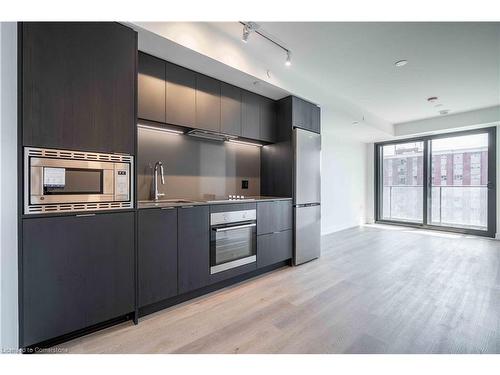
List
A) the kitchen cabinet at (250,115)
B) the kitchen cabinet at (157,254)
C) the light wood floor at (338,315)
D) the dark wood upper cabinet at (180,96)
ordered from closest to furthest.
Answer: the light wood floor at (338,315)
the kitchen cabinet at (157,254)
the dark wood upper cabinet at (180,96)
the kitchen cabinet at (250,115)

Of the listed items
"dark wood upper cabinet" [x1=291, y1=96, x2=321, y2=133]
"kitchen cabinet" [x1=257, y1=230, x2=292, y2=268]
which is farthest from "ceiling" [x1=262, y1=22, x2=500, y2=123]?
"kitchen cabinet" [x1=257, y1=230, x2=292, y2=268]

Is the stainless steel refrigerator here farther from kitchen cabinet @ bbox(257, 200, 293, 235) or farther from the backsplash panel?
the backsplash panel

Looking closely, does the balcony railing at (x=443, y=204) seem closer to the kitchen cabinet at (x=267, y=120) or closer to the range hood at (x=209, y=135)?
the kitchen cabinet at (x=267, y=120)

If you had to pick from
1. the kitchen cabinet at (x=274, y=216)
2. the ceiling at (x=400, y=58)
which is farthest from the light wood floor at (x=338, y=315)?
the ceiling at (x=400, y=58)

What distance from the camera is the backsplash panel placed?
253 centimetres

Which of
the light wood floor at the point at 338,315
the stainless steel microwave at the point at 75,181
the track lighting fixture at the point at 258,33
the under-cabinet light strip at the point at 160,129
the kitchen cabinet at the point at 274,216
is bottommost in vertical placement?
the light wood floor at the point at 338,315

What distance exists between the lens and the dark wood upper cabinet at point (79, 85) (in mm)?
1423

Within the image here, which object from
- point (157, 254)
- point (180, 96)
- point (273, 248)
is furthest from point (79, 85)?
point (273, 248)

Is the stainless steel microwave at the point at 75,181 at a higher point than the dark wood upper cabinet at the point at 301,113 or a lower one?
lower

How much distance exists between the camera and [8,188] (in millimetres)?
1457

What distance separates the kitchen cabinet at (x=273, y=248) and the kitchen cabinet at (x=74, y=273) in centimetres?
146
